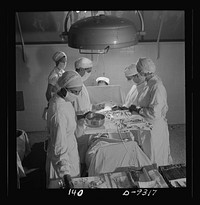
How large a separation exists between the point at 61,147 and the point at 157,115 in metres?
0.50

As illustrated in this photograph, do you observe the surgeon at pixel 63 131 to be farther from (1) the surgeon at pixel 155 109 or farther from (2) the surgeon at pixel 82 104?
(1) the surgeon at pixel 155 109

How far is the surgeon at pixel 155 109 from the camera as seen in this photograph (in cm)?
183

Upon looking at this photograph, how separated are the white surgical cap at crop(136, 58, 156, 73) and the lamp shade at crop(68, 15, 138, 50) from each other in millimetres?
151

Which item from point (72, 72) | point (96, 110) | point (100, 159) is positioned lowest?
point (100, 159)

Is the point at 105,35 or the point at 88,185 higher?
the point at 105,35

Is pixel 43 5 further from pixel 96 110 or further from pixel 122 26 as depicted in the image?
pixel 96 110

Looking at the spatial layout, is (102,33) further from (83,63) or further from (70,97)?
(70,97)

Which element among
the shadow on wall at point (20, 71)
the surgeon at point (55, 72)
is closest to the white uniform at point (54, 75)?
the surgeon at point (55, 72)

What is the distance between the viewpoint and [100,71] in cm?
181

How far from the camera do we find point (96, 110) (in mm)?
1843

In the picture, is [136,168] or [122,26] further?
[136,168]

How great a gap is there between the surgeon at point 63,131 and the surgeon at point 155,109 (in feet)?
1.04

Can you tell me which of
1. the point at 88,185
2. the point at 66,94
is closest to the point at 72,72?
the point at 66,94

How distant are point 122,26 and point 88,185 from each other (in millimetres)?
776
